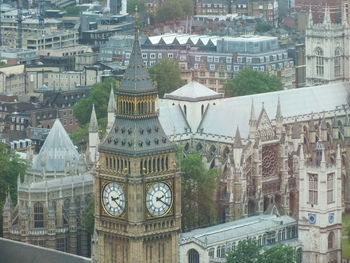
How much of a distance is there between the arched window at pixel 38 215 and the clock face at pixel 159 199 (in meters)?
46.3

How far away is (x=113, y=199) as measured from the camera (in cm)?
11400

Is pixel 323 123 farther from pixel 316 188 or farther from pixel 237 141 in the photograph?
pixel 316 188

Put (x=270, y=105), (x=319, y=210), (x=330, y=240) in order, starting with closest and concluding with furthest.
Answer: (x=319, y=210), (x=330, y=240), (x=270, y=105)

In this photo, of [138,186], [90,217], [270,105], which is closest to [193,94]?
[270,105]

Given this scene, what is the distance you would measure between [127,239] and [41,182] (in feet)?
156

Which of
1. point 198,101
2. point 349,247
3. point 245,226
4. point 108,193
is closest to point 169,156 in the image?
point 108,193

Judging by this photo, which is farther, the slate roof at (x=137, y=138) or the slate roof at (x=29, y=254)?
the slate roof at (x=29, y=254)

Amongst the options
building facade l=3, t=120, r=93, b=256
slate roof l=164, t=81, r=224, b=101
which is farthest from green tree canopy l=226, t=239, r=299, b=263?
slate roof l=164, t=81, r=224, b=101

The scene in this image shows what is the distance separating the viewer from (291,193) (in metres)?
176

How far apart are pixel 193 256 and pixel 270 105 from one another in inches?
1539

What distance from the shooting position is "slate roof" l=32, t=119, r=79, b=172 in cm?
16662

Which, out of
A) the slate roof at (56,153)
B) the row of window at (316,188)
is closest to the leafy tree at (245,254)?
the row of window at (316,188)

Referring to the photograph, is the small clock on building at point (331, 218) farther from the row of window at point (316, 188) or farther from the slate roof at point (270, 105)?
the slate roof at point (270, 105)

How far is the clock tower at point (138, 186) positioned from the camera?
113 meters
